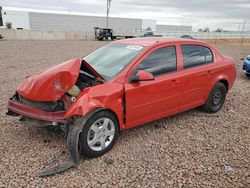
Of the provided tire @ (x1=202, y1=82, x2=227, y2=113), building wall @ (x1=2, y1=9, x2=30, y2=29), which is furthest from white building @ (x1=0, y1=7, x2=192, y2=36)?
tire @ (x1=202, y1=82, x2=227, y2=113)

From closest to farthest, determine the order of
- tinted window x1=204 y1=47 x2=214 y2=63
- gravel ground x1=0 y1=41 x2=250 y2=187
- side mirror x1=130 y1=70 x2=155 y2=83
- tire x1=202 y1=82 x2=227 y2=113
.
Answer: gravel ground x1=0 y1=41 x2=250 y2=187 < side mirror x1=130 y1=70 x2=155 y2=83 < tinted window x1=204 y1=47 x2=214 y2=63 < tire x1=202 y1=82 x2=227 y2=113

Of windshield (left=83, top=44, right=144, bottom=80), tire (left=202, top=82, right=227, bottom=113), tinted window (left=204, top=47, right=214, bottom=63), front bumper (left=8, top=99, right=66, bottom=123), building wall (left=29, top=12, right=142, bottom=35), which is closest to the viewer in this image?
front bumper (left=8, top=99, right=66, bottom=123)

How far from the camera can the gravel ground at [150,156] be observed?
299cm

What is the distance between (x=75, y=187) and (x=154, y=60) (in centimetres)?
229

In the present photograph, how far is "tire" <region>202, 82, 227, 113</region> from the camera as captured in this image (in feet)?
16.4

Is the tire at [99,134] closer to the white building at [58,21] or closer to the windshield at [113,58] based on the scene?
the windshield at [113,58]

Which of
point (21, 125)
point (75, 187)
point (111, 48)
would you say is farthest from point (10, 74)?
point (75, 187)

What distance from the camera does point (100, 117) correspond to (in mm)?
3336

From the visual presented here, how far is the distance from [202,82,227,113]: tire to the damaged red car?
48cm

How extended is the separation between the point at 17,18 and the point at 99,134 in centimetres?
7005

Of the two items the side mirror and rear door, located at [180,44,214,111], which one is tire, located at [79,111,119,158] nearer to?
the side mirror

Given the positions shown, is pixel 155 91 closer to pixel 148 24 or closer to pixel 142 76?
pixel 142 76

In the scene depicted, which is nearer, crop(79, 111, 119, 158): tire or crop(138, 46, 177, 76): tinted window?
crop(79, 111, 119, 158): tire

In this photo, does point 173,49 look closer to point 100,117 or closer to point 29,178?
point 100,117
